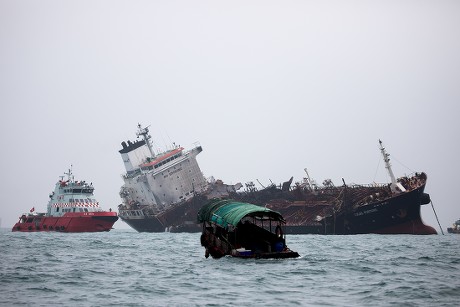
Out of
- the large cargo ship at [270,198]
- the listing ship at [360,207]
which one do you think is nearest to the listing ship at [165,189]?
the large cargo ship at [270,198]

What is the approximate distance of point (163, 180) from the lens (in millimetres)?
89938

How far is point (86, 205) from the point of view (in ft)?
275

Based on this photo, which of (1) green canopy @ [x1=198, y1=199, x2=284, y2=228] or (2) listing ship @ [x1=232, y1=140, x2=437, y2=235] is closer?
(1) green canopy @ [x1=198, y1=199, x2=284, y2=228]

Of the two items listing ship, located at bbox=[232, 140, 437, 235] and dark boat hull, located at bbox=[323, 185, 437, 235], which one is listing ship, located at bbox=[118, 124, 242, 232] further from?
dark boat hull, located at bbox=[323, 185, 437, 235]

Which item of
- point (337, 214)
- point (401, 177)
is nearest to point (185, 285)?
point (337, 214)

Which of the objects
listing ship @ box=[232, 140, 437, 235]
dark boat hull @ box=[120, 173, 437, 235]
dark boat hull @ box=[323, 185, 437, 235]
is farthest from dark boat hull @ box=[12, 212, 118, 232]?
dark boat hull @ box=[323, 185, 437, 235]

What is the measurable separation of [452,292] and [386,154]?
45.0m

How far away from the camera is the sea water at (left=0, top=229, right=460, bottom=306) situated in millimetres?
19672

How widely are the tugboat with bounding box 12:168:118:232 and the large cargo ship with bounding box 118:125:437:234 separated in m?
8.92

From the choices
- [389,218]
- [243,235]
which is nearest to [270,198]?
[389,218]

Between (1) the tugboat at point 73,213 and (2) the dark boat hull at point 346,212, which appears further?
(1) the tugboat at point 73,213

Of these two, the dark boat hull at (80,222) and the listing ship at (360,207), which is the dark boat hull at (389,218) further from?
the dark boat hull at (80,222)

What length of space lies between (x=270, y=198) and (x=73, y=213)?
3039cm

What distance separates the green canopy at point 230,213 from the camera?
104 ft
